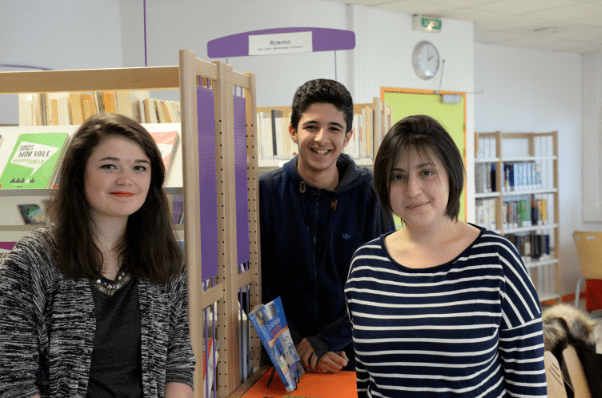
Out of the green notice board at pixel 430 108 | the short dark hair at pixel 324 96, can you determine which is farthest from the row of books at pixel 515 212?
the short dark hair at pixel 324 96

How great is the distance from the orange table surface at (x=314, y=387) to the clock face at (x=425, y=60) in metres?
4.36

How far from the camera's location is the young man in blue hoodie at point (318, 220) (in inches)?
80.1

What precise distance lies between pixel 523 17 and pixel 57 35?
14.8 ft

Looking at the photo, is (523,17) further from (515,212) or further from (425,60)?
(515,212)

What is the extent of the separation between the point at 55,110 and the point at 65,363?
1834 mm

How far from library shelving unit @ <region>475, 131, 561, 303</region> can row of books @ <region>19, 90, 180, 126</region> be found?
4.58 metres

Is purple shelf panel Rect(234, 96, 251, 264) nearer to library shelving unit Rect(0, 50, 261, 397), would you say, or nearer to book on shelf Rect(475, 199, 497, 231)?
library shelving unit Rect(0, 50, 261, 397)

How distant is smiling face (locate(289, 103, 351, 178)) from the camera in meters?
2.01

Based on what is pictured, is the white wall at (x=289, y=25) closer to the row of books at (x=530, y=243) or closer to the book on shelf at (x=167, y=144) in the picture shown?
the row of books at (x=530, y=243)

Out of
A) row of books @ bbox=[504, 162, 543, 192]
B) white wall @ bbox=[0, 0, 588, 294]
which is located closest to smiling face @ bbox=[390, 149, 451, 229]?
white wall @ bbox=[0, 0, 588, 294]

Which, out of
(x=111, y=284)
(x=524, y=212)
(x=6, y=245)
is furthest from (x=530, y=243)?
(x=111, y=284)

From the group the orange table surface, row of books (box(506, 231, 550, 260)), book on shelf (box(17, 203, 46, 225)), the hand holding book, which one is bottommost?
row of books (box(506, 231, 550, 260))

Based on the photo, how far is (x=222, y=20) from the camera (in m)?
4.88

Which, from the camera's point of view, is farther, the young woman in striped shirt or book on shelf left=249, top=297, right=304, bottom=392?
book on shelf left=249, top=297, right=304, bottom=392
